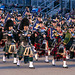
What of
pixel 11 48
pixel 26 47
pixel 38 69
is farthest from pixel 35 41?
pixel 38 69

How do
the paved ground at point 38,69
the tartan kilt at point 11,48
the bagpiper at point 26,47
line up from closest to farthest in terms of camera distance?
the paved ground at point 38,69, the bagpiper at point 26,47, the tartan kilt at point 11,48

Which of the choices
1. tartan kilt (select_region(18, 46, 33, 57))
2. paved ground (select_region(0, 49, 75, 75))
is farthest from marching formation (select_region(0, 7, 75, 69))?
paved ground (select_region(0, 49, 75, 75))

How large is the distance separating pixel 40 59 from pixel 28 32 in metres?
3.60

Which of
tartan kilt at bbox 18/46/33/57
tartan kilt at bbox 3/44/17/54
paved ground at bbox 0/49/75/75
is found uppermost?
tartan kilt at bbox 3/44/17/54

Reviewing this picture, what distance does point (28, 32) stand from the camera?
16.8 metres

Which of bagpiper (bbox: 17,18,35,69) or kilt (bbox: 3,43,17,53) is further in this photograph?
kilt (bbox: 3,43,17,53)

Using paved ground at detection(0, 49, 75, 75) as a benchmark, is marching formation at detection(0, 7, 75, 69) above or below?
Result: above

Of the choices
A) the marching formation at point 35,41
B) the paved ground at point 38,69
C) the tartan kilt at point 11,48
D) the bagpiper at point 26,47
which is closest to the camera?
the paved ground at point 38,69

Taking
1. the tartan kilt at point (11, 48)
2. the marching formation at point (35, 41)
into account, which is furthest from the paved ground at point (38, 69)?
the tartan kilt at point (11, 48)

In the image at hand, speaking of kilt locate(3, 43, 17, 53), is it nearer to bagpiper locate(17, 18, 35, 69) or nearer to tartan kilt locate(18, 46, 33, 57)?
bagpiper locate(17, 18, 35, 69)

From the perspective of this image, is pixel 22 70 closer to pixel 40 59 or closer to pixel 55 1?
pixel 40 59

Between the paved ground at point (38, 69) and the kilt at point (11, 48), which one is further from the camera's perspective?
the kilt at point (11, 48)

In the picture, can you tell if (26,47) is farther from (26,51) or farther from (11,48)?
(11,48)

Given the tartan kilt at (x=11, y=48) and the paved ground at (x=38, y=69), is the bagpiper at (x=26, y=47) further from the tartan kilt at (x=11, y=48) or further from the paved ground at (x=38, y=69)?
the tartan kilt at (x=11, y=48)
